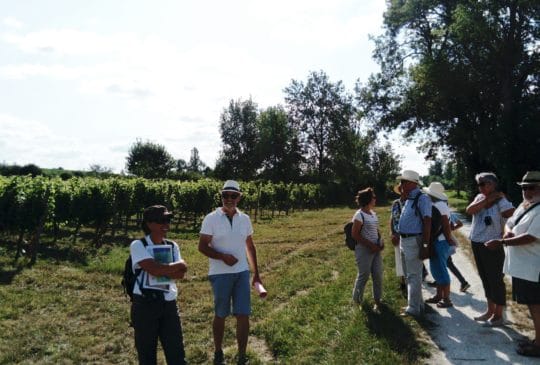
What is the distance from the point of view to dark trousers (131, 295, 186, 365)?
377cm

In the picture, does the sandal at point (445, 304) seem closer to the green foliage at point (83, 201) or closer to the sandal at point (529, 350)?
the sandal at point (529, 350)

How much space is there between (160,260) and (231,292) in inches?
45.7

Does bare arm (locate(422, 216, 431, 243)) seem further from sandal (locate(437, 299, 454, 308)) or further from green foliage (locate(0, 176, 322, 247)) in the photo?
green foliage (locate(0, 176, 322, 247))

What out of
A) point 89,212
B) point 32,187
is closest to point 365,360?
point 32,187

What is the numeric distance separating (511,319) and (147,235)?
15.5ft

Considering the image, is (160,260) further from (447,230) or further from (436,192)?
(436,192)

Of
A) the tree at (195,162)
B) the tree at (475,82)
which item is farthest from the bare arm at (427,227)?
the tree at (195,162)

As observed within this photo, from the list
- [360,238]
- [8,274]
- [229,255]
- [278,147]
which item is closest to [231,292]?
[229,255]

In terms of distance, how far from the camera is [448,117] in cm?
2798

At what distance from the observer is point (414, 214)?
5.89 metres

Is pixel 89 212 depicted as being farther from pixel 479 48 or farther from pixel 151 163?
pixel 151 163

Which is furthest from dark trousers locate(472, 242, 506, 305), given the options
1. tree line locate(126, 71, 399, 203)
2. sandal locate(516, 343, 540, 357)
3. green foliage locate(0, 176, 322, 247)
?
tree line locate(126, 71, 399, 203)

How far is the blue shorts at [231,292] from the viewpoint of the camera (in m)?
4.67

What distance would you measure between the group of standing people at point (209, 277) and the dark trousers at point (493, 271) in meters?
2.88
